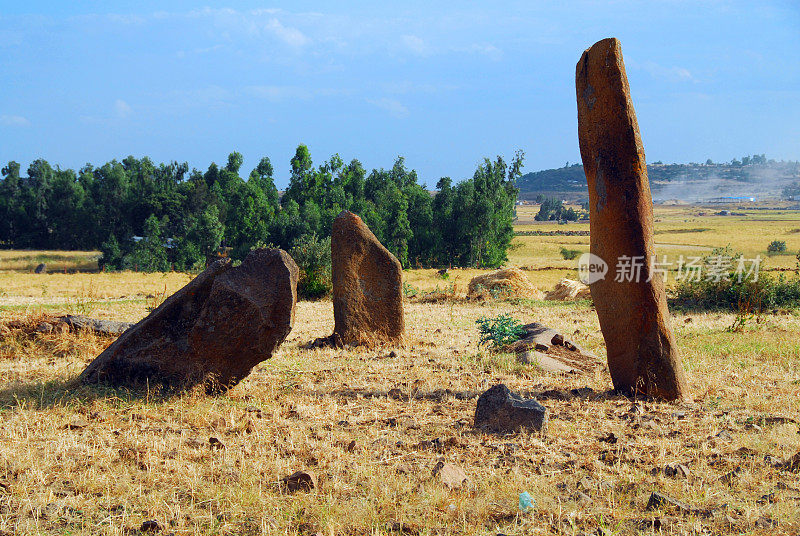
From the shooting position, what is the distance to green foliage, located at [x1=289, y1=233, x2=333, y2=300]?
21.5 metres

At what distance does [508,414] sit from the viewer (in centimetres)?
662

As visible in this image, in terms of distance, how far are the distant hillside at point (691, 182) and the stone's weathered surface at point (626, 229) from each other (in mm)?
162493

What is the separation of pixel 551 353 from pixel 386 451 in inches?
216

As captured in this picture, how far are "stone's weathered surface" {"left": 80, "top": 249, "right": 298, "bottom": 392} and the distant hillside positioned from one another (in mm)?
163810

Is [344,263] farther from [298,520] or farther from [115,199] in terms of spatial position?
[115,199]

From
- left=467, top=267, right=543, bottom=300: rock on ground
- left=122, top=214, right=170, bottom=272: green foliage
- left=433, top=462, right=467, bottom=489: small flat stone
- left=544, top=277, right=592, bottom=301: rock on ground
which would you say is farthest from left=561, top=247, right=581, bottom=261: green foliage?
left=433, top=462, right=467, bottom=489: small flat stone

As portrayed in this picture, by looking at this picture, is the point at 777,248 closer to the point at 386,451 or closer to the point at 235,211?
the point at 235,211

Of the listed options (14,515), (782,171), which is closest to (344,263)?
(14,515)

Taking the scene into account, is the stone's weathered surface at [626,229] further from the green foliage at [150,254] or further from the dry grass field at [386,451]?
the green foliage at [150,254]

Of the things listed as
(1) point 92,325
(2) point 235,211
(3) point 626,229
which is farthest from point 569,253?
(3) point 626,229

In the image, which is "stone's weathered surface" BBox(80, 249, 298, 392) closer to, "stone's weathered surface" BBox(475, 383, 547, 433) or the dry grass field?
the dry grass field

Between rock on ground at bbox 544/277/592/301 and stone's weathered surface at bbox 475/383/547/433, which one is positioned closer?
stone's weathered surface at bbox 475/383/547/433

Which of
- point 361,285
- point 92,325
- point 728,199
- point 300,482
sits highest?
point 728,199

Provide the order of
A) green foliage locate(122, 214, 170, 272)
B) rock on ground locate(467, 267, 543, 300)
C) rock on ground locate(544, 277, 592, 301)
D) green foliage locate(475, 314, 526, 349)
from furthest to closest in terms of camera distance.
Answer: green foliage locate(122, 214, 170, 272) < rock on ground locate(544, 277, 592, 301) < rock on ground locate(467, 267, 543, 300) < green foliage locate(475, 314, 526, 349)
